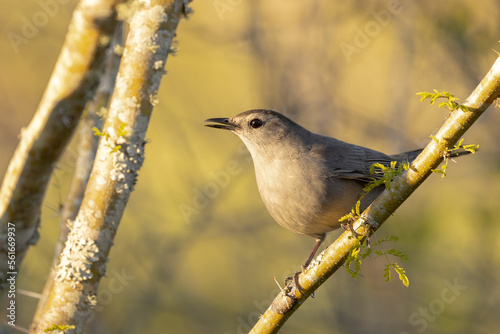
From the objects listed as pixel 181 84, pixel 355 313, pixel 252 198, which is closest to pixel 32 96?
pixel 181 84

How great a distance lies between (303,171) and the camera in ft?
14.1

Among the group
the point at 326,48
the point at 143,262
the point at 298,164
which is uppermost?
the point at 326,48

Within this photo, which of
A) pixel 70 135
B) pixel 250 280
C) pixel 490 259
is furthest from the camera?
pixel 250 280

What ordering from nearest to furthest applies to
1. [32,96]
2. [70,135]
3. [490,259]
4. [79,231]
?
[79,231], [70,135], [490,259], [32,96]

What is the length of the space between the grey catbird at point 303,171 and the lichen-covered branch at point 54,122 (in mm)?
1202

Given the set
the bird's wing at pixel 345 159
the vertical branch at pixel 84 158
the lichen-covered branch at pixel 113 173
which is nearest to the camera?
the lichen-covered branch at pixel 113 173

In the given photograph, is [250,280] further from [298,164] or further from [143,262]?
[298,164]

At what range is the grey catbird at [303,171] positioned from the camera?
4164 millimetres

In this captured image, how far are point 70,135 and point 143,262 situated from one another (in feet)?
14.8

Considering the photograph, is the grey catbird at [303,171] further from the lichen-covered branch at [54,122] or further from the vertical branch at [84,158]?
the vertical branch at [84,158]

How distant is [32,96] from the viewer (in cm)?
971

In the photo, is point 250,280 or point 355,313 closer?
point 355,313

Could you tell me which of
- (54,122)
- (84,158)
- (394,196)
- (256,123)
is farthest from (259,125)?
(394,196)

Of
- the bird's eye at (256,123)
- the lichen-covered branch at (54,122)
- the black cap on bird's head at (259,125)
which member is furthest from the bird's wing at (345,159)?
the lichen-covered branch at (54,122)
